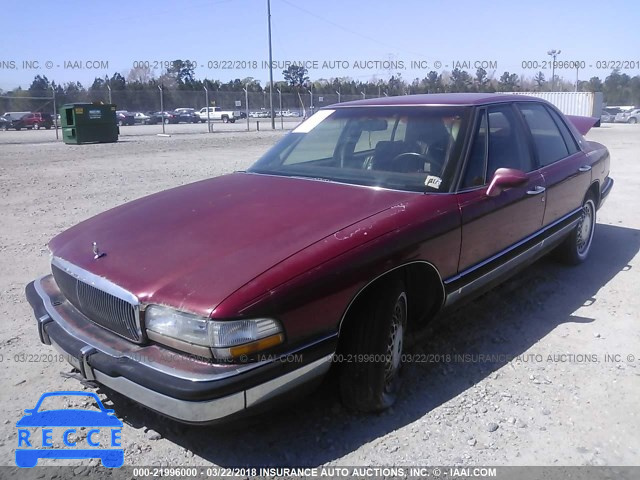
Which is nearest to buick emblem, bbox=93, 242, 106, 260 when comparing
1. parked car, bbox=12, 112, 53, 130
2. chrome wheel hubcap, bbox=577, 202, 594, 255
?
chrome wheel hubcap, bbox=577, 202, 594, 255

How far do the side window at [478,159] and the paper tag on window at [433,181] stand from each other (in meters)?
0.18

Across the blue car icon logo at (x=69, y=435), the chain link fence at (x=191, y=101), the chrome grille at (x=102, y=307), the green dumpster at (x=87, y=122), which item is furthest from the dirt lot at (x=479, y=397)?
the chain link fence at (x=191, y=101)

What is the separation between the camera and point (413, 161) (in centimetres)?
360

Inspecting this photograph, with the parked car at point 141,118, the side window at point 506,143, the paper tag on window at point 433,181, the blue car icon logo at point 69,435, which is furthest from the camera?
the parked car at point 141,118

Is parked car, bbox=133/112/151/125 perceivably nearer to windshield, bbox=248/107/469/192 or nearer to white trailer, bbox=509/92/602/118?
white trailer, bbox=509/92/602/118

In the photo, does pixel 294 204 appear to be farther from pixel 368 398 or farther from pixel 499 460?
pixel 499 460

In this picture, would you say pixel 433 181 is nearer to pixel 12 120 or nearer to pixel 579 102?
pixel 579 102

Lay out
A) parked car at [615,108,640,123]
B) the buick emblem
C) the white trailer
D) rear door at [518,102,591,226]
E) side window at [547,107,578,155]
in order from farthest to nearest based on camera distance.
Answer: parked car at [615,108,640,123]
the white trailer
side window at [547,107,578,155]
rear door at [518,102,591,226]
the buick emblem

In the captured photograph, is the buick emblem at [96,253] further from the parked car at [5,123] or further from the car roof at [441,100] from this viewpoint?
the parked car at [5,123]

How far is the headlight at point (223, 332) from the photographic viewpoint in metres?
2.29

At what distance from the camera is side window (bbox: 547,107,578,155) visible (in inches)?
197

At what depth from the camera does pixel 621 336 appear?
3.93 meters

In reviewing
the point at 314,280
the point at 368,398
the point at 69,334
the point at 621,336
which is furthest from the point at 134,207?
the point at 621,336

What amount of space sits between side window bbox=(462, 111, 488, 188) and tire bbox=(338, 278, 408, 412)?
98 cm
